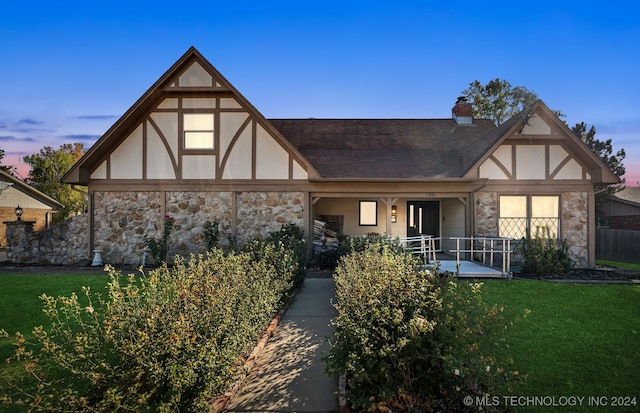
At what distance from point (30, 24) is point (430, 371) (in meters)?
19.4

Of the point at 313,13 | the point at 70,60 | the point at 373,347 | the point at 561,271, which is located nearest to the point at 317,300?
the point at 373,347

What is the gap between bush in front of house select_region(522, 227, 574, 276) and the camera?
1075 centimetres

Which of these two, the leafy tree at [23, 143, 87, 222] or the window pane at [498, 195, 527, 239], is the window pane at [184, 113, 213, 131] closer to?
the window pane at [498, 195, 527, 239]

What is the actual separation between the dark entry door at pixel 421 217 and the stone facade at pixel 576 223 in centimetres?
484

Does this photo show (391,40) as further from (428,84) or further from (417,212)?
(417,212)

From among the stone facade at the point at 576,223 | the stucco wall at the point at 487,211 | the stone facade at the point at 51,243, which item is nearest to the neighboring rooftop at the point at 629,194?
the stone facade at the point at 576,223

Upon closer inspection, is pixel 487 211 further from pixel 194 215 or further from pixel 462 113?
pixel 194 215

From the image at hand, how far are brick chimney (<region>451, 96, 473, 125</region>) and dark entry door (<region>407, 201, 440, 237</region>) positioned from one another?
475 centimetres

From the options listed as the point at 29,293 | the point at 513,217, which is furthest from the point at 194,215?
the point at 513,217

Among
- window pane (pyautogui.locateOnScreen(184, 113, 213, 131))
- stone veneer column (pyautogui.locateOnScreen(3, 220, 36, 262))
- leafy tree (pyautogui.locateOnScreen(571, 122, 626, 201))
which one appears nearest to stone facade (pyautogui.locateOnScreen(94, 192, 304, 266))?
window pane (pyautogui.locateOnScreen(184, 113, 213, 131))

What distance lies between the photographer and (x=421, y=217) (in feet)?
52.5

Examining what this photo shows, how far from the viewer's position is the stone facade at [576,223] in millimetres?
12461

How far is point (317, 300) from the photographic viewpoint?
301 inches

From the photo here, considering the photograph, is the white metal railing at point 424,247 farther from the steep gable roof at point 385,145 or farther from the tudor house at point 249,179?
the steep gable roof at point 385,145
